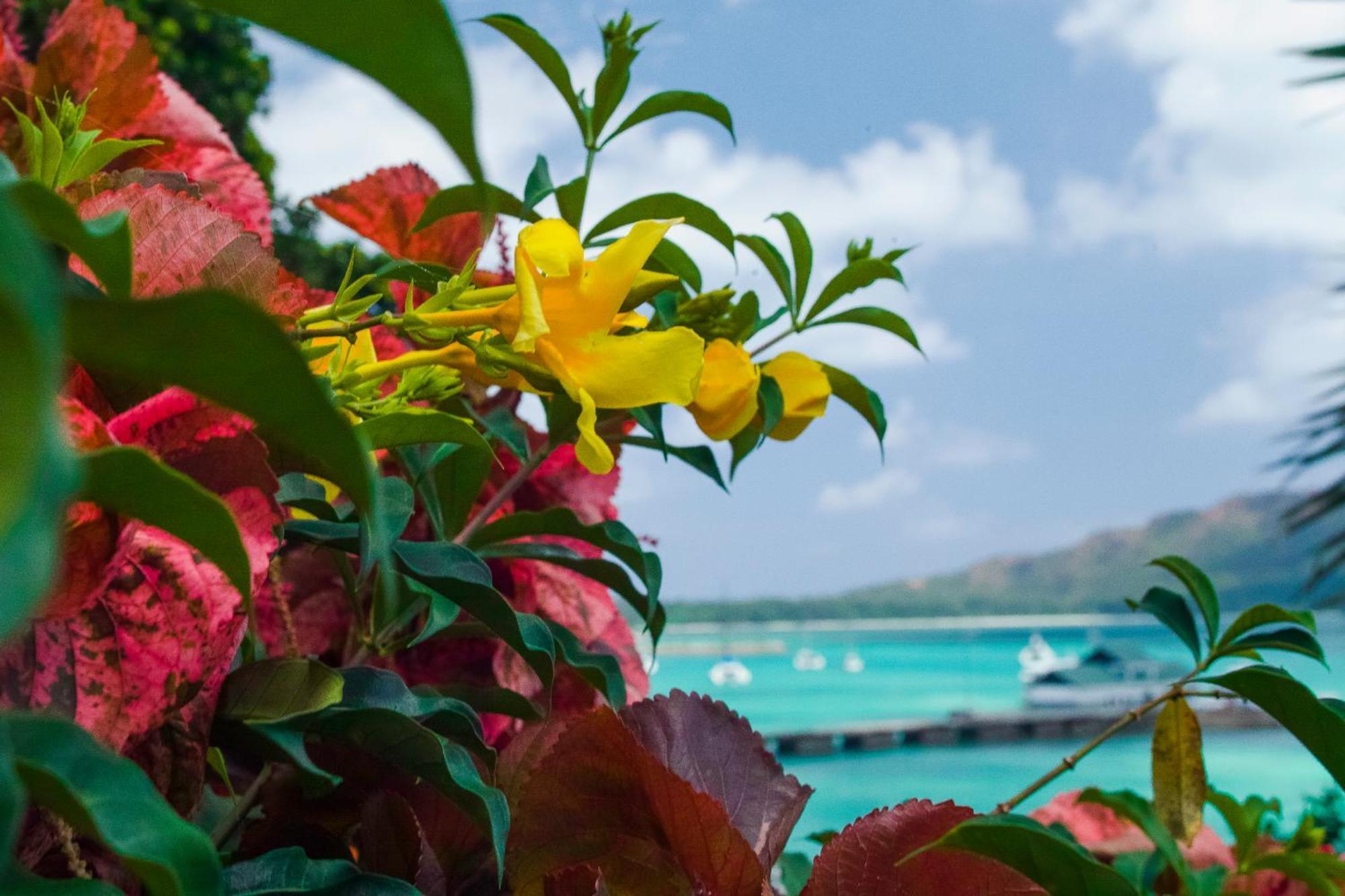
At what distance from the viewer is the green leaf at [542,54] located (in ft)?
1.57

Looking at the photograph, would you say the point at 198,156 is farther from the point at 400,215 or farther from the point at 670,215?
the point at 670,215

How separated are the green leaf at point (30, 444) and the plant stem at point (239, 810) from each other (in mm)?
299

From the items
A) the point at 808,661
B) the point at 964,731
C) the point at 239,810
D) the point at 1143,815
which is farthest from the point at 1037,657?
the point at 239,810

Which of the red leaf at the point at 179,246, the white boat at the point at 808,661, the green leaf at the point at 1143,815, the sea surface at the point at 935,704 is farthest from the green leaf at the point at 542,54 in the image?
the white boat at the point at 808,661

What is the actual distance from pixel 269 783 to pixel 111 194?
215 mm

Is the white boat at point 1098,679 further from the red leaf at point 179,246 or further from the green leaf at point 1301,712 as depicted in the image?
the red leaf at point 179,246

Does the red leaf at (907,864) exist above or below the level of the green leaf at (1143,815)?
above

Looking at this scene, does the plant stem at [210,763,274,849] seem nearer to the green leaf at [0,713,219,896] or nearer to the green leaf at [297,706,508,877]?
the green leaf at [297,706,508,877]

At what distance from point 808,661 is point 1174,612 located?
112 feet

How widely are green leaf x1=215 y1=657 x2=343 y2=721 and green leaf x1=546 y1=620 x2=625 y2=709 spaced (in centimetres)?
12

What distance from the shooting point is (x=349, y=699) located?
1.07ft

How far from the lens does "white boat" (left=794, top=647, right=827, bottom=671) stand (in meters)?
32.9

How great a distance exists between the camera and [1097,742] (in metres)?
0.47

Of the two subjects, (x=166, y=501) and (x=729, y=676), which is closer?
(x=166, y=501)
